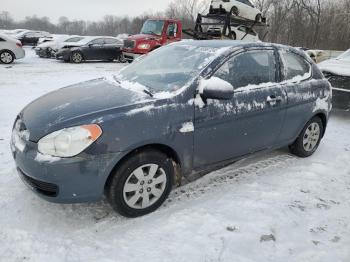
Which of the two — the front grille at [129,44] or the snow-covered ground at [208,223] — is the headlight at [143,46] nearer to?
the front grille at [129,44]

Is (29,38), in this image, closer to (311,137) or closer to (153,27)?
(153,27)

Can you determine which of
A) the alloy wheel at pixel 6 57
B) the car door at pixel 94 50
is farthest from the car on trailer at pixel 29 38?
the alloy wheel at pixel 6 57

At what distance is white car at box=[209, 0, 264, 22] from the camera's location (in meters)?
15.8

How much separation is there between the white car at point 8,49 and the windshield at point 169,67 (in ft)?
Result: 41.2

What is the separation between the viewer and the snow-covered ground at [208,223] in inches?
116

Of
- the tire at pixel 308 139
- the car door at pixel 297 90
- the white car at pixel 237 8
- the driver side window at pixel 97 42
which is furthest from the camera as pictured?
the driver side window at pixel 97 42

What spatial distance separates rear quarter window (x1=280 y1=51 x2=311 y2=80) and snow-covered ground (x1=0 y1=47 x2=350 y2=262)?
4.07ft

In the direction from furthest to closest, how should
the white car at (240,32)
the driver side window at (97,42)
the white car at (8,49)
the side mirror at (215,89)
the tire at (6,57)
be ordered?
the driver side window at (97,42), the white car at (240,32), the tire at (6,57), the white car at (8,49), the side mirror at (215,89)

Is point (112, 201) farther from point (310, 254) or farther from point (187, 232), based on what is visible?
point (310, 254)

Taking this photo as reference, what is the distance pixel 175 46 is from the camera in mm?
4605

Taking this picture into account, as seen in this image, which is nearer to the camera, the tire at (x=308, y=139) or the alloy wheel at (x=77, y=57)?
the tire at (x=308, y=139)

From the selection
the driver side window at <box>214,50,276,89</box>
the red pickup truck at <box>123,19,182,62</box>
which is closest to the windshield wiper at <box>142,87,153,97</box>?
the driver side window at <box>214,50,276,89</box>

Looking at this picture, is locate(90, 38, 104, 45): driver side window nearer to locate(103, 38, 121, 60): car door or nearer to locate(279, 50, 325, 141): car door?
locate(103, 38, 121, 60): car door

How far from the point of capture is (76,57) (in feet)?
55.7
